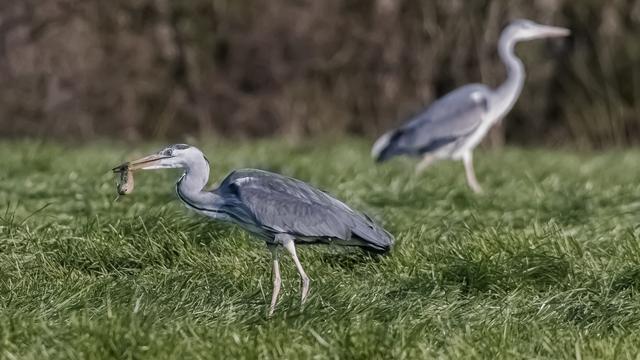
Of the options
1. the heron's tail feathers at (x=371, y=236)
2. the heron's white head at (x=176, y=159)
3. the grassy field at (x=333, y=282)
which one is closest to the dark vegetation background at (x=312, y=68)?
the grassy field at (x=333, y=282)

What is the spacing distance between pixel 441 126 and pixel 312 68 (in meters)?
5.48

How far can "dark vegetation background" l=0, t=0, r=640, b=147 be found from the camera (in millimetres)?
16766

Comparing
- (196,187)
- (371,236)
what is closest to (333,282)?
(371,236)

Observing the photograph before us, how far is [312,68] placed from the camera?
17188 millimetres

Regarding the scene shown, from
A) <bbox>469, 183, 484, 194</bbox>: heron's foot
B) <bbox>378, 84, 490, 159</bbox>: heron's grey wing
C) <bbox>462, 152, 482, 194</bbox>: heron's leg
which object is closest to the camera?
<bbox>469, 183, 484, 194</bbox>: heron's foot

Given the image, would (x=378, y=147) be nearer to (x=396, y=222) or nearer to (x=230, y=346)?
(x=396, y=222)

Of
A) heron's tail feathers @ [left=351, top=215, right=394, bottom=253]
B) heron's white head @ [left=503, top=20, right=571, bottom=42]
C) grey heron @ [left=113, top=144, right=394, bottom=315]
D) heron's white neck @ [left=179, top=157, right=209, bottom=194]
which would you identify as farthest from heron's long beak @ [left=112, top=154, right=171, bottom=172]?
heron's white head @ [left=503, top=20, right=571, bottom=42]

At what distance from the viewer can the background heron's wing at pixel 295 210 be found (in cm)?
592

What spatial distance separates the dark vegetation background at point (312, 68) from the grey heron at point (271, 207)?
10757 millimetres

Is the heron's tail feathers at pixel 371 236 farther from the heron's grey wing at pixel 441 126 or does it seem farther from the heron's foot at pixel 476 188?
the heron's grey wing at pixel 441 126

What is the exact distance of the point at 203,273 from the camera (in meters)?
6.57

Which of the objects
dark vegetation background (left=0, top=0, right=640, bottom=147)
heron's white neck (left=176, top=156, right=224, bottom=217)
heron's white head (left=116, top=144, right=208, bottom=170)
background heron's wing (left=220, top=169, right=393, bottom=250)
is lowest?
dark vegetation background (left=0, top=0, right=640, bottom=147)

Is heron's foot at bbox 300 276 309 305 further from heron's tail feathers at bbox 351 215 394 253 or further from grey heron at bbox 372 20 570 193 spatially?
grey heron at bbox 372 20 570 193

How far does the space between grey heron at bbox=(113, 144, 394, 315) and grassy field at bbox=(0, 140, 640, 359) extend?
0.77ft
